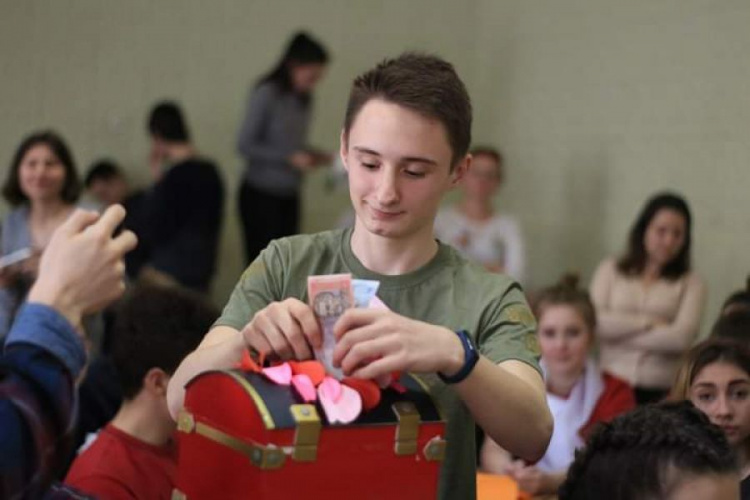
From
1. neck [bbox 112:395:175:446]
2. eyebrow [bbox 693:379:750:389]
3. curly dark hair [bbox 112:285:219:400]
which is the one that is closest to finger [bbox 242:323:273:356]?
neck [bbox 112:395:175:446]

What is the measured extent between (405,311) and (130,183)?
6149mm

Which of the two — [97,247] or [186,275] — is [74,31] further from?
[97,247]

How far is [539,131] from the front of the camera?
7.92m

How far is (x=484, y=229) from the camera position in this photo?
6.87m

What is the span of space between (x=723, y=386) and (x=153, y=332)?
5.28 feet

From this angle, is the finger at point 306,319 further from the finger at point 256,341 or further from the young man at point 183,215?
the young man at point 183,215

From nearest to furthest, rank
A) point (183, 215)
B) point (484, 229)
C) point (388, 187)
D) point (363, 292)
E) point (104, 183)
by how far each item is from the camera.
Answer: point (363, 292) < point (388, 187) < point (183, 215) < point (484, 229) < point (104, 183)

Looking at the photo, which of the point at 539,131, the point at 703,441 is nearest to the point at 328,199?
the point at 539,131

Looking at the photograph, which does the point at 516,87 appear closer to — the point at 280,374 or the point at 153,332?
the point at 153,332

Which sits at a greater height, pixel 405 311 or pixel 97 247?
pixel 97 247

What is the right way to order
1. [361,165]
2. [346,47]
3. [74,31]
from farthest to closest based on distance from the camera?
[346,47], [74,31], [361,165]

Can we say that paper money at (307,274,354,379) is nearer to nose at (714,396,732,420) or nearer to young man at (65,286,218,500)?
young man at (65,286,218,500)

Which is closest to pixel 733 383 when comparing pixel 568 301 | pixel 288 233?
pixel 568 301

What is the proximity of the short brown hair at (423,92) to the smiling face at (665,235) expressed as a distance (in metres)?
4.01
